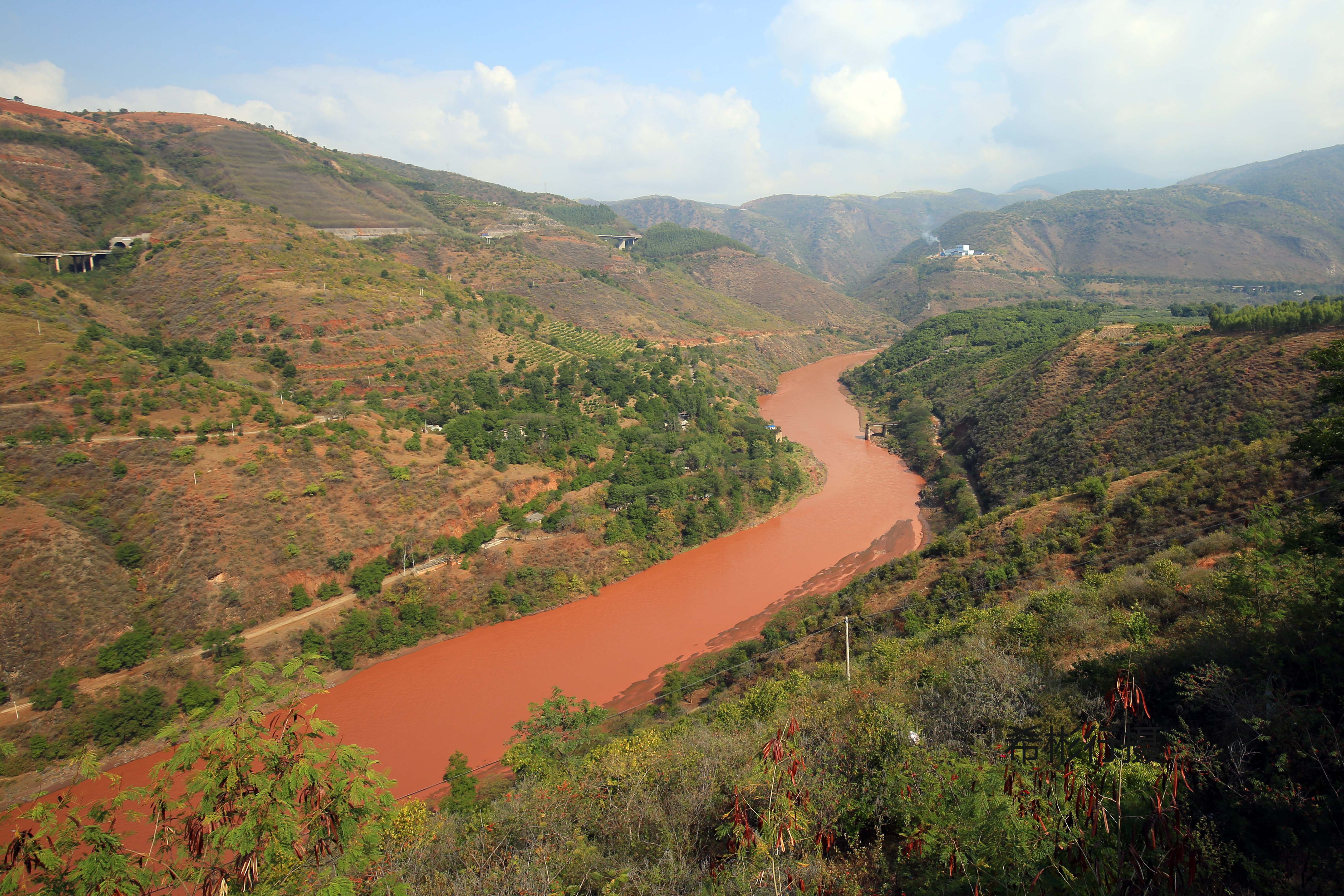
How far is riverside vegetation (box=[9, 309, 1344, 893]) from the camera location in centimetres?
526

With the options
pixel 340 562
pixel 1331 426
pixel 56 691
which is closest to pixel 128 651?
pixel 56 691

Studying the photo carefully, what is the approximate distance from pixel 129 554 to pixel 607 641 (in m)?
17.9

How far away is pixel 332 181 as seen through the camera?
7125 cm

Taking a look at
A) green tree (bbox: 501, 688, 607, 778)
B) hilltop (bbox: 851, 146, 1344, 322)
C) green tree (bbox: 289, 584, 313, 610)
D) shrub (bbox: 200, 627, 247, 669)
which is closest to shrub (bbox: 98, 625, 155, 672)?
shrub (bbox: 200, 627, 247, 669)

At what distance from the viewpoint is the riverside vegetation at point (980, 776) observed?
526 centimetres

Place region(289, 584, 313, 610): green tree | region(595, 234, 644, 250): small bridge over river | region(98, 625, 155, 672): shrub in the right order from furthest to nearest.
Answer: region(595, 234, 644, 250): small bridge over river < region(289, 584, 313, 610): green tree < region(98, 625, 155, 672): shrub

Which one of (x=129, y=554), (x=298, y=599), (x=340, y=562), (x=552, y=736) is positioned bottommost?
(x=552, y=736)

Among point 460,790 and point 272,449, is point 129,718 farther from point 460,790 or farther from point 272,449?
point 460,790

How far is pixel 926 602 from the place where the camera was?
21484 millimetres

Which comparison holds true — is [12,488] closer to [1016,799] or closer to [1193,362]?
[1016,799]

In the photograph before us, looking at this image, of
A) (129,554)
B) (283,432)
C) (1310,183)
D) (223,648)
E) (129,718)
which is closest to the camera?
(129,718)

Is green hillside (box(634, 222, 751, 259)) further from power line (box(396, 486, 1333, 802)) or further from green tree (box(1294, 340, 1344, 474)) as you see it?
green tree (box(1294, 340, 1344, 474))

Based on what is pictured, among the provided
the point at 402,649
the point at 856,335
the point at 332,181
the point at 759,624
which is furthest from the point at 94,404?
the point at 856,335

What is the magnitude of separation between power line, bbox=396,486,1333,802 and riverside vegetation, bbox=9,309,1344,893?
1874 millimetres
